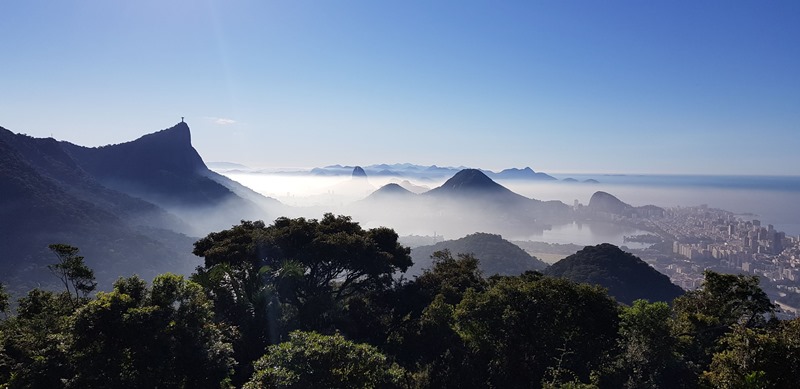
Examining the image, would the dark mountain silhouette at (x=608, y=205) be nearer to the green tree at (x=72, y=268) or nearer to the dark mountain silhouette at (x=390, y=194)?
the dark mountain silhouette at (x=390, y=194)

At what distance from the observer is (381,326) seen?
15.1 meters

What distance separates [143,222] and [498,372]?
445ft

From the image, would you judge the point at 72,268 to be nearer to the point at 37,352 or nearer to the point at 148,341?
the point at 37,352

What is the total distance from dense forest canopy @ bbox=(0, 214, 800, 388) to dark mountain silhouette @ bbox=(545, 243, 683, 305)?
29893 millimetres

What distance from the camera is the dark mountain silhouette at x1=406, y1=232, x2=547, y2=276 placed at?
58.0 meters

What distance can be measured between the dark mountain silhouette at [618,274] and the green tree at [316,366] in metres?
38.9

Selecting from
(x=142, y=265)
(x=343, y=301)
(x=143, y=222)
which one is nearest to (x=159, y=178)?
(x=143, y=222)

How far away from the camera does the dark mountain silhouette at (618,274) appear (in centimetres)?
4094

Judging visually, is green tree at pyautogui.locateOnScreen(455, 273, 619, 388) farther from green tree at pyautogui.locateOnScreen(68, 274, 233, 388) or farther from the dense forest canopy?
green tree at pyautogui.locateOnScreen(68, 274, 233, 388)

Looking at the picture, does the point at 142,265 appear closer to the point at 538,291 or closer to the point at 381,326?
the point at 381,326

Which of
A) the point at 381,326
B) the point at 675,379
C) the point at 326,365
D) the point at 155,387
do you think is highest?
the point at 326,365

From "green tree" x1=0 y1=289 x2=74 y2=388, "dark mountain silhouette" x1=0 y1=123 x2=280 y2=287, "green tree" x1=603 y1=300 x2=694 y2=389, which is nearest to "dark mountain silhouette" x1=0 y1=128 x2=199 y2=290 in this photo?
"dark mountain silhouette" x1=0 y1=123 x2=280 y2=287

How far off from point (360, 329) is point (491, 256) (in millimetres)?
49501

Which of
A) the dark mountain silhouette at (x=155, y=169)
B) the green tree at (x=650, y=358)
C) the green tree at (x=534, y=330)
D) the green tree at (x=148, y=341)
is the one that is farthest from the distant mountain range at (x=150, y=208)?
the green tree at (x=148, y=341)
